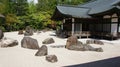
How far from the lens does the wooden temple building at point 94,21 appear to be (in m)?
20.0

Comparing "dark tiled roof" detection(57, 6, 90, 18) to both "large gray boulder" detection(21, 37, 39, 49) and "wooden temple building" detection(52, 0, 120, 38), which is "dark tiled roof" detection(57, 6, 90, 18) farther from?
"large gray boulder" detection(21, 37, 39, 49)

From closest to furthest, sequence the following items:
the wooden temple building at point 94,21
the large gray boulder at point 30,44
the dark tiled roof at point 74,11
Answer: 1. the large gray boulder at point 30,44
2. the wooden temple building at point 94,21
3. the dark tiled roof at point 74,11

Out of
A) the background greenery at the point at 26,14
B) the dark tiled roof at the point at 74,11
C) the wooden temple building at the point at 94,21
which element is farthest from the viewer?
the background greenery at the point at 26,14

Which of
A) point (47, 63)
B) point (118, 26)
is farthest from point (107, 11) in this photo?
point (47, 63)

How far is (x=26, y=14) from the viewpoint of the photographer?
138ft

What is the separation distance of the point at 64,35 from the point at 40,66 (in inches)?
573

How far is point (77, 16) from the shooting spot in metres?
21.8

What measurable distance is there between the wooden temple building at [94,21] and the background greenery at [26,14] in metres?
14.5

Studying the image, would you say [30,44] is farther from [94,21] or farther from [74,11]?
[94,21]

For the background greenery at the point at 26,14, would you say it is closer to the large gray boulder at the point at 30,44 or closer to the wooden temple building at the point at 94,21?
the wooden temple building at the point at 94,21

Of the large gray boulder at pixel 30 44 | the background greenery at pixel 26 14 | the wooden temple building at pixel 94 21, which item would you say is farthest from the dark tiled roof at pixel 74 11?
the background greenery at pixel 26 14

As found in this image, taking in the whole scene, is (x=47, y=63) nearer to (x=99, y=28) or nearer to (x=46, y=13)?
(x=99, y=28)

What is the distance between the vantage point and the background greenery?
1478 inches

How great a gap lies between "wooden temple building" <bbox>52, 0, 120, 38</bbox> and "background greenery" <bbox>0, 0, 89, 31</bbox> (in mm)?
14521
